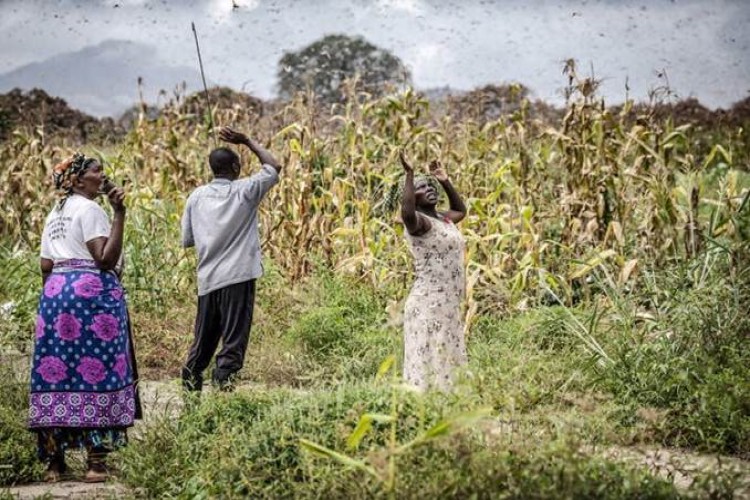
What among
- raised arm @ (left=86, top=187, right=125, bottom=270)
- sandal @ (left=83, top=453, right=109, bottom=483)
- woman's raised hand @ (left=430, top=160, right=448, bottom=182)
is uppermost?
woman's raised hand @ (left=430, top=160, right=448, bottom=182)

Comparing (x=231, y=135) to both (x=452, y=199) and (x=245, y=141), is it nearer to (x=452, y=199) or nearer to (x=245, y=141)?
(x=245, y=141)

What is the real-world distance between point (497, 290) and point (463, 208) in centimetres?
155

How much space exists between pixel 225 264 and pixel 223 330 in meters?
0.39

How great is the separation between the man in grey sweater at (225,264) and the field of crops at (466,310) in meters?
0.36

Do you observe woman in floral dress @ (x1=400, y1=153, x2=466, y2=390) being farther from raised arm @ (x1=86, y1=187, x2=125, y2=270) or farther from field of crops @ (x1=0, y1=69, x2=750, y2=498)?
raised arm @ (x1=86, y1=187, x2=125, y2=270)

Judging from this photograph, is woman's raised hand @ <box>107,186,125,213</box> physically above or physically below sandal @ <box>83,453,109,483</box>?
above

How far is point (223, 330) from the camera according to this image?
561cm

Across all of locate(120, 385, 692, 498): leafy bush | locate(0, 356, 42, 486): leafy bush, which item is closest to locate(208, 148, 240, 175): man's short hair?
locate(120, 385, 692, 498): leafy bush

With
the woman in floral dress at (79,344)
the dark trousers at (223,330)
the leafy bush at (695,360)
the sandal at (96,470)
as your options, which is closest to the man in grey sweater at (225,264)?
the dark trousers at (223,330)

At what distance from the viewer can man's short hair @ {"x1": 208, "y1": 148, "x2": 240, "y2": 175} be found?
5617 mm

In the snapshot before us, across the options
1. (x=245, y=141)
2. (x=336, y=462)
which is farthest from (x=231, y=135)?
(x=336, y=462)

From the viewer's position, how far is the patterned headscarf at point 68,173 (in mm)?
4914

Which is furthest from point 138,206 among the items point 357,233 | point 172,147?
point 357,233

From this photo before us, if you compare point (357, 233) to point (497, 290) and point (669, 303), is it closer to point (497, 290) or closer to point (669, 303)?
point (497, 290)
